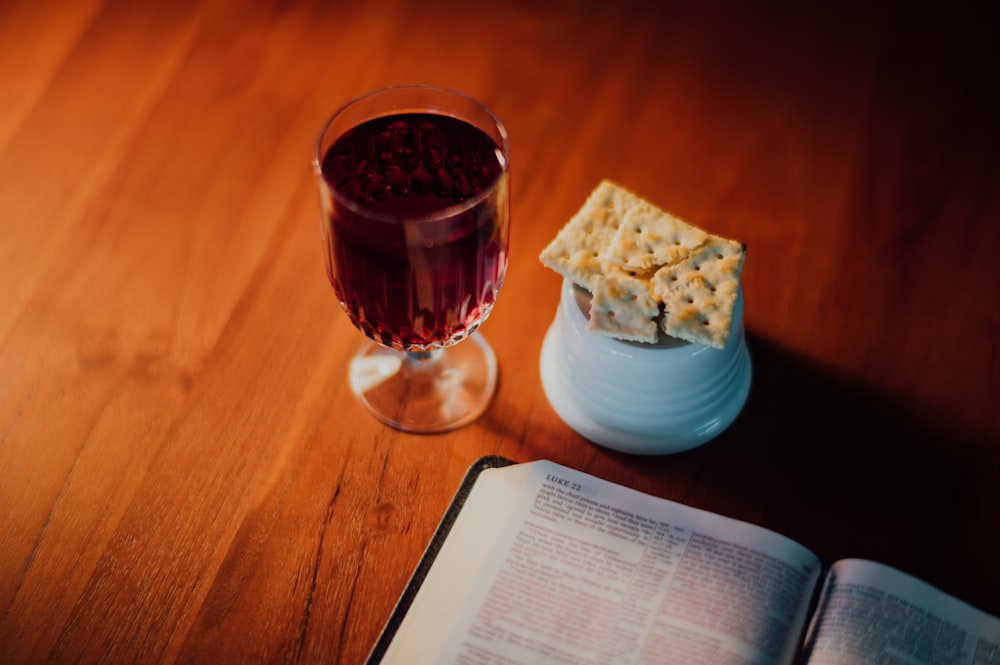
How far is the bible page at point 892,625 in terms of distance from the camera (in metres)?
0.71

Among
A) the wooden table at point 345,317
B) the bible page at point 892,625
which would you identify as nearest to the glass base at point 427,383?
the wooden table at point 345,317

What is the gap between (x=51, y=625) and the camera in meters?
0.74

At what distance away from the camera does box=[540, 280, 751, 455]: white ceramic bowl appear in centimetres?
78

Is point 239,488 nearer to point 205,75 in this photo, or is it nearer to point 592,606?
point 592,606

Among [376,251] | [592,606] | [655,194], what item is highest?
[376,251]

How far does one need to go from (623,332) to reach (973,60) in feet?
2.06

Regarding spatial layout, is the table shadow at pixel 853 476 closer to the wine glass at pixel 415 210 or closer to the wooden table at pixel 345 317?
the wooden table at pixel 345 317

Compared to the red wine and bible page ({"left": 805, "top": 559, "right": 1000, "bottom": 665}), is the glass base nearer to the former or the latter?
the red wine

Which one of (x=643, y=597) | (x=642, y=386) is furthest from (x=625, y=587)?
(x=642, y=386)

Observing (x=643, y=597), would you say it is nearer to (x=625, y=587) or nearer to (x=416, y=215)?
(x=625, y=587)

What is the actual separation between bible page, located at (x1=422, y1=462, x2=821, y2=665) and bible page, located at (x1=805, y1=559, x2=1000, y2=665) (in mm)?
19

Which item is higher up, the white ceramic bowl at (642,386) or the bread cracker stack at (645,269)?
the bread cracker stack at (645,269)

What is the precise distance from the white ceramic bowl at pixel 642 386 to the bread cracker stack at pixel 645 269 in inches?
0.9

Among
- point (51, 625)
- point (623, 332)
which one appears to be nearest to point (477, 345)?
point (623, 332)
